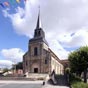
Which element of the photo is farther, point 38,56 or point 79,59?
point 38,56

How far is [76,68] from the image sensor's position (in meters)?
39.3

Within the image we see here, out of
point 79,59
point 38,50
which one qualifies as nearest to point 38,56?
point 38,50

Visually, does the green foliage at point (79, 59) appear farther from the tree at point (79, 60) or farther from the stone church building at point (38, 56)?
the stone church building at point (38, 56)

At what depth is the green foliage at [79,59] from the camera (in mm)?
38800

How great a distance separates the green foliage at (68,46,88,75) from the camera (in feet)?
127

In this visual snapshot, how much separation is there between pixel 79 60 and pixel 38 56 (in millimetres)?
27629

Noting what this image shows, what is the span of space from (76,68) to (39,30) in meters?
30.0

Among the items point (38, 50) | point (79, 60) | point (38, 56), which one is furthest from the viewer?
point (38, 50)

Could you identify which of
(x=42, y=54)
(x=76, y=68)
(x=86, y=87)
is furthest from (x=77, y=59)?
(x=42, y=54)

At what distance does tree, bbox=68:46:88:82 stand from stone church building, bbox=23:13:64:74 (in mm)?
22734

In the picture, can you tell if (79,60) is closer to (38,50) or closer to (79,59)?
(79,59)

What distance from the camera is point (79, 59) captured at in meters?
39.4

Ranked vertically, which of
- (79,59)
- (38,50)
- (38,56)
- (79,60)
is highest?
(38,50)

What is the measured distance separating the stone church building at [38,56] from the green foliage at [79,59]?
22.7 meters
